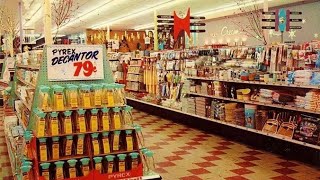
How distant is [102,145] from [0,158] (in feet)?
10.9

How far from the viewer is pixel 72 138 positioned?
3.83 meters

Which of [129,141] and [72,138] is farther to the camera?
[129,141]

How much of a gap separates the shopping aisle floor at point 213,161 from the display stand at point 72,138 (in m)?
1.37

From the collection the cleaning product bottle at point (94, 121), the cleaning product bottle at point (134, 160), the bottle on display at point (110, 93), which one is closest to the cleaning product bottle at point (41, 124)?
the cleaning product bottle at point (94, 121)

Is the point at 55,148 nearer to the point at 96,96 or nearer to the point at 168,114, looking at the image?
the point at 96,96

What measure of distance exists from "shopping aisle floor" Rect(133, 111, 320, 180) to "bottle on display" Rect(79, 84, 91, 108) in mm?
1791

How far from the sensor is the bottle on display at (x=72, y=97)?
3.87 m

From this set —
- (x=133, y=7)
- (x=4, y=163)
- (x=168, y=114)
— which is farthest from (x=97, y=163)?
(x=133, y=7)

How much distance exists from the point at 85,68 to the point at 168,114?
5.93 m

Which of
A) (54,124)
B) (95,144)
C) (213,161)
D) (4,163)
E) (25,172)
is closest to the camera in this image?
(25,172)

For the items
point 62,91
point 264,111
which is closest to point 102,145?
point 62,91

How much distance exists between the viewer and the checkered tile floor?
5.17 metres

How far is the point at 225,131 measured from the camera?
7.67 m

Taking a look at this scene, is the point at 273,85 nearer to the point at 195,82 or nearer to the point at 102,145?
the point at 195,82
